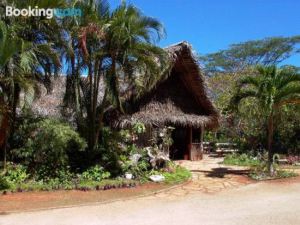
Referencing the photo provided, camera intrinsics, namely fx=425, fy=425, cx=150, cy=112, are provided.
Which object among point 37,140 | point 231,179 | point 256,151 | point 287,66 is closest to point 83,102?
point 37,140

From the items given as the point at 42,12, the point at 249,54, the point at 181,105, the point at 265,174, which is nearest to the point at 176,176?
the point at 265,174

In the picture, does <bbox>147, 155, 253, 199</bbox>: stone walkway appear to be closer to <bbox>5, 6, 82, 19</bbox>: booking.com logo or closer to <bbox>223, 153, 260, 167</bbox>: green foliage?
<bbox>223, 153, 260, 167</bbox>: green foliage

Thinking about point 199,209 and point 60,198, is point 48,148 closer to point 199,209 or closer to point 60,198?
point 60,198

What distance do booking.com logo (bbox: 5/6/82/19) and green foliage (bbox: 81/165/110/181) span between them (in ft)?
14.3

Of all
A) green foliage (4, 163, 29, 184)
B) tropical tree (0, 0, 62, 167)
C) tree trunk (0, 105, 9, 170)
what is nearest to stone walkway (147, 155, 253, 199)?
green foliage (4, 163, 29, 184)

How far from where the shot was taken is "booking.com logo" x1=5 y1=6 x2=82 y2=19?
11.0 metres

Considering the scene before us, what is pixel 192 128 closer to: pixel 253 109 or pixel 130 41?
pixel 253 109

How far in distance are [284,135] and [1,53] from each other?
14.3 m

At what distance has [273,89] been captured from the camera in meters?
13.0

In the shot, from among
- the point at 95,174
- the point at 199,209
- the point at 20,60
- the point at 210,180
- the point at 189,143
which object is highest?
the point at 20,60

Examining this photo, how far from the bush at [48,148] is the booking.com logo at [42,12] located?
289 cm

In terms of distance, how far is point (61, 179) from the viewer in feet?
37.6

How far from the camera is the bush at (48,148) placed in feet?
37.0

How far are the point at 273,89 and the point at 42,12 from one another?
7.14m
